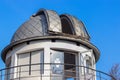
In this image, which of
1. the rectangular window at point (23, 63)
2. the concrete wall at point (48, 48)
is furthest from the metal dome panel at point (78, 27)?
the rectangular window at point (23, 63)

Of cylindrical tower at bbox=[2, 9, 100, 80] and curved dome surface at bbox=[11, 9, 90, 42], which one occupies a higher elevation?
curved dome surface at bbox=[11, 9, 90, 42]

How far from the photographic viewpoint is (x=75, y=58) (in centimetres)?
1702

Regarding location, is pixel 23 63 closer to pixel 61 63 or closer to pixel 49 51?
pixel 49 51

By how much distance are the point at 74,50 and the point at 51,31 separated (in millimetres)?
1359

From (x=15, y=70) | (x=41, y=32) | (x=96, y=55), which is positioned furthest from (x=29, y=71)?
(x=96, y=55)

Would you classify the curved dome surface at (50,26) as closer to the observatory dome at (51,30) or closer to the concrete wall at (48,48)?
the observatory dome at (51,30)

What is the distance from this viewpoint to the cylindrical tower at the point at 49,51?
639 inches

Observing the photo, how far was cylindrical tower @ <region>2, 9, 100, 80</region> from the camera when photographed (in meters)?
16.2

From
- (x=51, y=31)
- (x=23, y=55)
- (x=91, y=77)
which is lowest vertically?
(x=91, y=77)

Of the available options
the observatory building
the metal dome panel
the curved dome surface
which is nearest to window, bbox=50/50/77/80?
the observatory building

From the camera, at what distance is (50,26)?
55.1ft

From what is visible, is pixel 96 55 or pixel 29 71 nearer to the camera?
pixel 29 71

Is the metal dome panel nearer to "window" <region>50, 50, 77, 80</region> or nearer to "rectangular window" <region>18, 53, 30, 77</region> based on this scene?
"window" <region>50, 50, 77, 80</region>

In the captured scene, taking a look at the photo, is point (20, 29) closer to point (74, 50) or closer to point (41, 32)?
point (41, 32)
